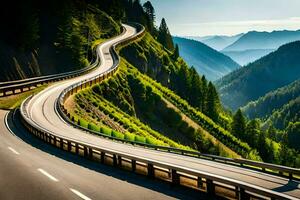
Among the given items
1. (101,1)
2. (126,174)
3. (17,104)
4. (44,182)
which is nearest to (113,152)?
(126,174)

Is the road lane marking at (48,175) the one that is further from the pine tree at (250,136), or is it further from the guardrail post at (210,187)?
the pine tree at (250,136)

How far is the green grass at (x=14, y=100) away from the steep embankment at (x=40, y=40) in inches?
288

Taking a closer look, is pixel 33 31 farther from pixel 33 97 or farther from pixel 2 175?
pixel 2 175

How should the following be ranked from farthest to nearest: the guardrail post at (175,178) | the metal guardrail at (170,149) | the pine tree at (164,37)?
the pine tree at (164,37), the metal guardrail at (170,149), the guardrail post at (175,178)

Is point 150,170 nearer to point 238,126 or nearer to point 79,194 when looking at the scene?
point 79,194

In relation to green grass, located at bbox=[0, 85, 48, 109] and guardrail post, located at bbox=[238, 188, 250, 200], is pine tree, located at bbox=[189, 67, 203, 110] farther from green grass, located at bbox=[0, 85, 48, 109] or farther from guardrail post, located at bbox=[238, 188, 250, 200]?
guardrail post, located at bbox=[238, 188, 250, 200]

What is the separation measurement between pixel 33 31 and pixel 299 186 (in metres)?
59.7

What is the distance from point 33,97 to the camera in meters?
49.2

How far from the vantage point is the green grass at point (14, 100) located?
4525 centimetres

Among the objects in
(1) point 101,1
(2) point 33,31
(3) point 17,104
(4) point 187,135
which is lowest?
(4) point 187,135

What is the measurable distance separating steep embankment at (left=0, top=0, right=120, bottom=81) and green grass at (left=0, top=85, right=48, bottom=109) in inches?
288

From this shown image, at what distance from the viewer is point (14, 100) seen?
48.2 meters

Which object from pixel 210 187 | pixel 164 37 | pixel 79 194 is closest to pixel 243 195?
pixel 210 187

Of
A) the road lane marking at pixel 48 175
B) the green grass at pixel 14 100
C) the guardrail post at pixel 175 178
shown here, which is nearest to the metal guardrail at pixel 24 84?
the green grass at pixel 14 100
